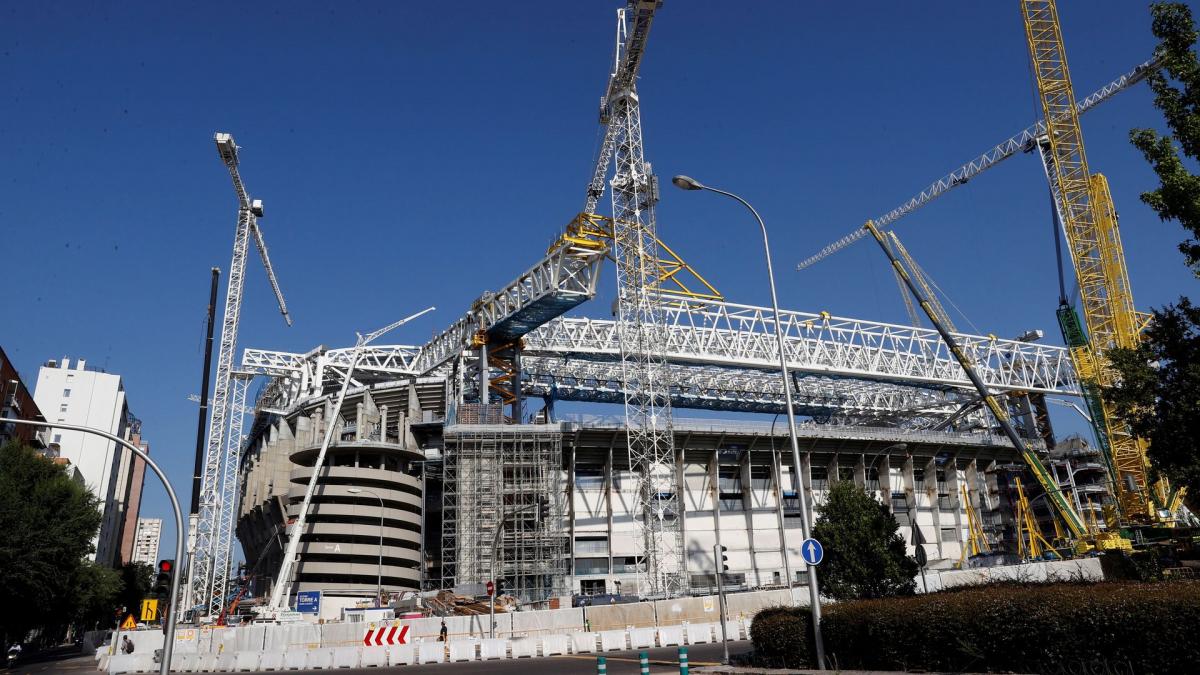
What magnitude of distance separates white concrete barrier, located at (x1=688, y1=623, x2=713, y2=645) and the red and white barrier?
1331 cm

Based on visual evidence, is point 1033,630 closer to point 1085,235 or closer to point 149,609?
point 149,609

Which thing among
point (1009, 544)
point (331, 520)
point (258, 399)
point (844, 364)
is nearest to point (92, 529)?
point (331, 520)

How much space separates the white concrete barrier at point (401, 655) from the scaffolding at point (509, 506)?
118 feet

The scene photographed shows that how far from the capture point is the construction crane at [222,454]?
79.1 m

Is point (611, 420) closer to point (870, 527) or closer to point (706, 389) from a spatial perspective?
point (706, 389)

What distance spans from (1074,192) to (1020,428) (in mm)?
54238

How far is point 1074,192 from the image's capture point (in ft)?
207

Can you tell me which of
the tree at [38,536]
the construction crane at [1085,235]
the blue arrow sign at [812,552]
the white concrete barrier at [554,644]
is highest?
the construction crane at [1085,235]

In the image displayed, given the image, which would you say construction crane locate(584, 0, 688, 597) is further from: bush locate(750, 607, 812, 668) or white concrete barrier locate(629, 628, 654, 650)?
bush locate(750, 607, 812, 668)

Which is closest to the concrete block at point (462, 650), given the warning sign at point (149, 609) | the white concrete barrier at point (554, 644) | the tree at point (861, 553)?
the white concrete barrier at point (554, 644)

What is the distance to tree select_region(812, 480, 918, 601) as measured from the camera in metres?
33.2

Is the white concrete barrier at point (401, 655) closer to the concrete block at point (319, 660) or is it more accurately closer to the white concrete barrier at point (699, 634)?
the concrete block at point (319, 660)

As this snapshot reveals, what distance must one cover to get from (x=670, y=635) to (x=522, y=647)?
7.29 m

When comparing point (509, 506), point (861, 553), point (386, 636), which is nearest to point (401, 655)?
point (386, 636)
